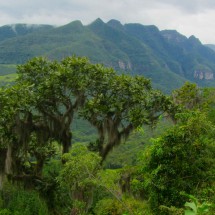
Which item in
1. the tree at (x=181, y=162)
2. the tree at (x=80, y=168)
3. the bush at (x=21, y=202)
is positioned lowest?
the bush at (x=21, y=202)

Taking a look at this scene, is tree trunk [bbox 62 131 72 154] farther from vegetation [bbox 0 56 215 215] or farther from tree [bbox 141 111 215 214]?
tree [bbox 141 111 215 214]

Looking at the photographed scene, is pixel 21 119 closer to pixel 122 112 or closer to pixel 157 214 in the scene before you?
pixel 122 112

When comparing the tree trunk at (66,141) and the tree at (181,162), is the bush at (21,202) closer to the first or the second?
the tree trunk at (66,141)

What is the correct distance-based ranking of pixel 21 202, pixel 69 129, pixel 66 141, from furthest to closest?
pixel 21 202, pixel 66 141, pixel 69 129

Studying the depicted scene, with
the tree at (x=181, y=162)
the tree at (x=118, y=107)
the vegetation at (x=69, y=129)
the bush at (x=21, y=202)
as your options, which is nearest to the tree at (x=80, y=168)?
the vegetation at (x=69, y=129)

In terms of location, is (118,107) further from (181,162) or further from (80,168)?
(181,162)

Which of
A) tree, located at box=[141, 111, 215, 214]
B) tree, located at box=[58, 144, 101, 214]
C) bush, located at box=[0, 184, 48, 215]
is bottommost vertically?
bush, located at box=[0, 184, 48, 215]

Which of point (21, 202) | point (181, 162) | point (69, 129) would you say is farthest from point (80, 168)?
point (21, 202)

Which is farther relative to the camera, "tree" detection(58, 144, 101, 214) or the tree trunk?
the tree trunk

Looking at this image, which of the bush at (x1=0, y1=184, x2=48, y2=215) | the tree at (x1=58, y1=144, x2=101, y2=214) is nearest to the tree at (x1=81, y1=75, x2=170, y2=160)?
the tree at (x1=58, y1=144, x2=101, y2=214)

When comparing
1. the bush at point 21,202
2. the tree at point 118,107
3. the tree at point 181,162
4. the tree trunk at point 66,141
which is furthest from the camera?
the bush at point 21,202

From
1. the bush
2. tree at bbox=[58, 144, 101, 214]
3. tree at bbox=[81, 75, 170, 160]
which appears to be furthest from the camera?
the bush

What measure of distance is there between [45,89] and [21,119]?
1821 millimetres

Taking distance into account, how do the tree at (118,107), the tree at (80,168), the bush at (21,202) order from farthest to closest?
the bush at (21,202), the tree at (118,107), the tree at (80,168)
